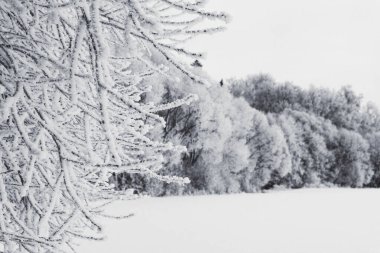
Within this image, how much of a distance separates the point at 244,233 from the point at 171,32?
54.8 feet

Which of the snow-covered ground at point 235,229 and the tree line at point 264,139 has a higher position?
the tree line at point 264,139

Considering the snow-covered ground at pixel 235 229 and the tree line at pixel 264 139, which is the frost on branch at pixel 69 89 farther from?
the tree line at pixel 264 139

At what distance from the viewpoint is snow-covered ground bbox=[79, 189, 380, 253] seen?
15281 mm

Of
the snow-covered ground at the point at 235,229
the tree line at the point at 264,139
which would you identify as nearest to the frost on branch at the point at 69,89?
the snow-covered ground at the point at 235,229

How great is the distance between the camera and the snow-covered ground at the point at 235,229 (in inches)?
602

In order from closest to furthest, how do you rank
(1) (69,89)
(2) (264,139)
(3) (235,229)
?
(1) (69,89)
(3) (235,229)
(2) (264,139)

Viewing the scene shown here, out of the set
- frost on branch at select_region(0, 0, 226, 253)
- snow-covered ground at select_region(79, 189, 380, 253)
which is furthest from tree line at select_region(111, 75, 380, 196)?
frost on branch at select_region(0, 0, 226, 253)

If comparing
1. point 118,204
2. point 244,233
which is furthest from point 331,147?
point 244,233

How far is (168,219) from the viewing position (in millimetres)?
21125

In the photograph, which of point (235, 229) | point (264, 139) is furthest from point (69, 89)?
point (264, 139)

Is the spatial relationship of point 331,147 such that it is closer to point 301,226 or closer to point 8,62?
point 301,226

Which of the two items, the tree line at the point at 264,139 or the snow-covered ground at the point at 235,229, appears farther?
the tree line at the point at 264,139

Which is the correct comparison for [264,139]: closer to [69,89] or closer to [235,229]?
[235,229]

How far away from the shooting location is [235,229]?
762 inches
